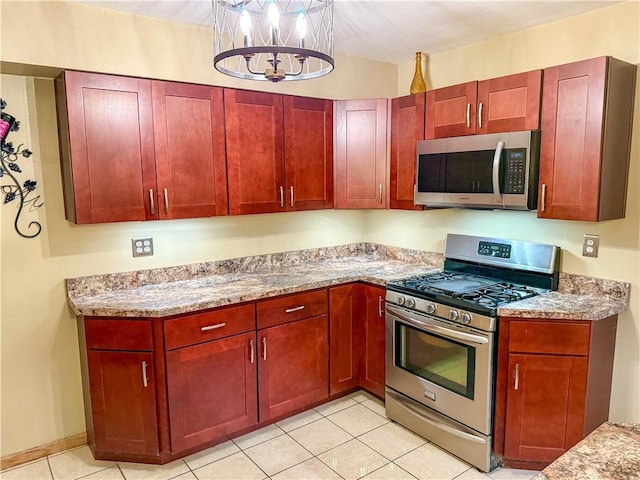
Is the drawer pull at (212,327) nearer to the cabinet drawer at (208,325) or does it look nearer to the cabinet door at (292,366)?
the cabinet drawer at (208,325)

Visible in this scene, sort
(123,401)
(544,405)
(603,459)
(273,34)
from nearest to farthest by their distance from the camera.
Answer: (603,459) < (273,34) < (544,405) < (123,401)

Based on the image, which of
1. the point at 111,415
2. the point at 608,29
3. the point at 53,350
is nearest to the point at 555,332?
the point at 608,29

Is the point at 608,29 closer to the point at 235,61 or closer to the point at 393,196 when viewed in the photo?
the point at 393,196

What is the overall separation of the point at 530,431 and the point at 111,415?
224cm

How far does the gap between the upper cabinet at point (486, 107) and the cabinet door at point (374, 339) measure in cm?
111

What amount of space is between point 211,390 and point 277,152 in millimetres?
1529

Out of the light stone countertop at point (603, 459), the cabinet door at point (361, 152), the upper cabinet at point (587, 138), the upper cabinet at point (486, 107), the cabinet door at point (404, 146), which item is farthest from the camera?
the cabinet door at point (361, 152)

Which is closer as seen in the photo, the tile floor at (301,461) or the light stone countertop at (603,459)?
the light stone countertop at (603,459)

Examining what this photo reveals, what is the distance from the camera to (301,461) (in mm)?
2529

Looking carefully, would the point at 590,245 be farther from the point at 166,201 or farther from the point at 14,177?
the point at 14,177

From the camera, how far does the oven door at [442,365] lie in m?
2.39

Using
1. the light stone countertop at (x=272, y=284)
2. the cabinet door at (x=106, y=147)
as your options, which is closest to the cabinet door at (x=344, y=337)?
the light stone countertop at (x=272, y=284)

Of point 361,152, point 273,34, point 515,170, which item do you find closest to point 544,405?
point 515,170

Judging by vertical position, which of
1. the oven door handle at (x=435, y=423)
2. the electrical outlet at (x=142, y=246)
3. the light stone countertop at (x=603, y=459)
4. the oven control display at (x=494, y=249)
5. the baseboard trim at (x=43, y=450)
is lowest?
the baseboard trim at (x=43, y=450)
